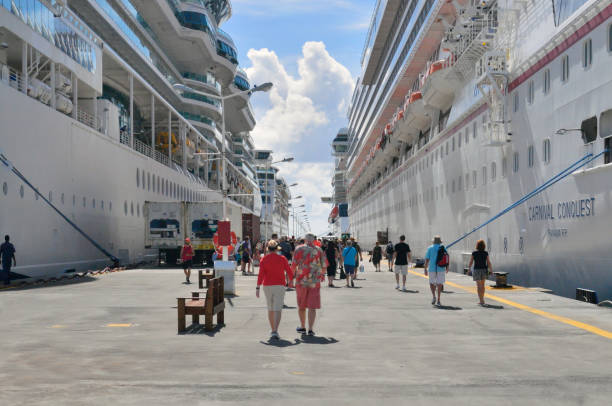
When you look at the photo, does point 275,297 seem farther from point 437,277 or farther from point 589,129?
point 589,129

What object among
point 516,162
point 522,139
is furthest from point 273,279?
point 516,162

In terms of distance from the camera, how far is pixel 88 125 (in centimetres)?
3556

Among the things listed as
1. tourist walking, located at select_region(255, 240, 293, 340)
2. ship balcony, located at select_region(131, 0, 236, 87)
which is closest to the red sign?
tourist walking, located at select_region(255, 240, 293, 340)

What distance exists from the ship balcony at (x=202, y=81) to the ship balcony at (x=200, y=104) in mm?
1240

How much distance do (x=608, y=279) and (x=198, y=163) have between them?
5568 cm

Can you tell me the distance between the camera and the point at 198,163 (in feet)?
221

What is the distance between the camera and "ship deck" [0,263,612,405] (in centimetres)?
665

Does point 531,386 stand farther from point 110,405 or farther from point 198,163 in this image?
point 198,163

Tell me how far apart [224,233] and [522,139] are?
10.2 metres

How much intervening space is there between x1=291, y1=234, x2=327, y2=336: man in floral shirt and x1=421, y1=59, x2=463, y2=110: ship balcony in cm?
2252

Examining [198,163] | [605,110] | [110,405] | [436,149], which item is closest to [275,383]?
[110,405]

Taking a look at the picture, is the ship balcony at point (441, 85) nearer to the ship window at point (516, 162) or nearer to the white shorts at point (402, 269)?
the ship window at point (516, 162)

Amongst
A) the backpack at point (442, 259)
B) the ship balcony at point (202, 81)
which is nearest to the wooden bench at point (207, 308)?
the backpack at point (442, 259)

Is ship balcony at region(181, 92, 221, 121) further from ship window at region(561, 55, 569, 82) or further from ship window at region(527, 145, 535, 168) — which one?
ship window at region(561, 55, 569, 82)
